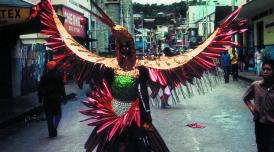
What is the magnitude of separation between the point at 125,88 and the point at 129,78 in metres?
0.11

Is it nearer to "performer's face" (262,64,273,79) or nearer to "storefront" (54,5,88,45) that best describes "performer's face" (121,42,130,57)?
"performer's face" (262,64,273,79)

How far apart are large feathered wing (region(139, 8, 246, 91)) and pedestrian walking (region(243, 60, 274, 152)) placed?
2.88 feet

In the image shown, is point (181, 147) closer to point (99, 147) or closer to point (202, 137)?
point (202, 137)

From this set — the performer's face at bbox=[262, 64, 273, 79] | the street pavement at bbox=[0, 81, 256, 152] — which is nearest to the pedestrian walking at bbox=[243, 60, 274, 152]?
the performer's face at bbox=[262, 64, 273, 79]

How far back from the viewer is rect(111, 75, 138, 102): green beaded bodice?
205 inches

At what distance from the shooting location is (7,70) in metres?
20.5

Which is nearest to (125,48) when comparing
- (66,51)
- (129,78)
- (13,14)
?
(129,78)

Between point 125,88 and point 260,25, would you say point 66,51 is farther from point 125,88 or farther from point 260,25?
point 260,25

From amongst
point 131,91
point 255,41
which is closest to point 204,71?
point 131,91

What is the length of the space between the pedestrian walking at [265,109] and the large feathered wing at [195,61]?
88cm

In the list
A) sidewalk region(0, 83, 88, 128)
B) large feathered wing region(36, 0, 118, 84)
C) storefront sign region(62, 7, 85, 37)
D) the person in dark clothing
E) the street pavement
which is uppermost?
storefront sign region(62, 7, 85, 37)

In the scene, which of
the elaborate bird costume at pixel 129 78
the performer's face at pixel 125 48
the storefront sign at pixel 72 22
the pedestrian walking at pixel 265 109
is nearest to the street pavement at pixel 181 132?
the pedestrian walking at pixel 265 109

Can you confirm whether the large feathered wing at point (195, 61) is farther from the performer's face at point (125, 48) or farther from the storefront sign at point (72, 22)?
the storefront sign at point (72, 22)

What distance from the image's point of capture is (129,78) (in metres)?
5.23
